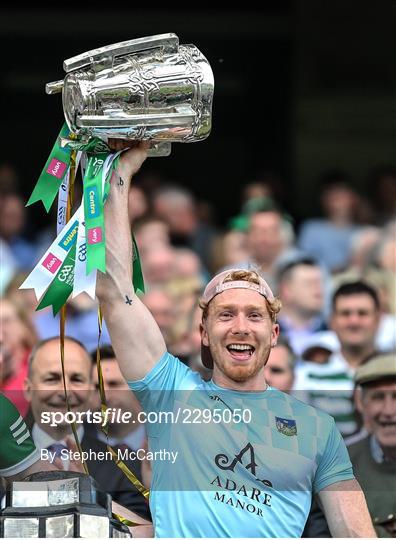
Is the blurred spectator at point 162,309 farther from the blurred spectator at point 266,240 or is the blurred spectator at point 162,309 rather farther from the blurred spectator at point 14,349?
the blurred spectator at point 266,240

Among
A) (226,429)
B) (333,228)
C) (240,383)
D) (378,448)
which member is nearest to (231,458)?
(226,429)

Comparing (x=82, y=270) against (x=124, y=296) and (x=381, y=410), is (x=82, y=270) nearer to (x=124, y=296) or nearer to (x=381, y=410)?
(x=124, y=296)

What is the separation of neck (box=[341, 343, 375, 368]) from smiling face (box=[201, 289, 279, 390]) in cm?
252

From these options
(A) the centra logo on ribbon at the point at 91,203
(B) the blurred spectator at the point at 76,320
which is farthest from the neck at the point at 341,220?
(A) the centra logo on ribbon at the point at 91,203

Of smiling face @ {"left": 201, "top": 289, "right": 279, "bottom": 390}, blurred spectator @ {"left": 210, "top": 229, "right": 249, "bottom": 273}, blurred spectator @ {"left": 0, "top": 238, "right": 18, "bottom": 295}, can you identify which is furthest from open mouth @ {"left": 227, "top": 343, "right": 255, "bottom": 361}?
blurred spectator @ {"left": 210, "top": 229, "right": 249, "bottom": 273}

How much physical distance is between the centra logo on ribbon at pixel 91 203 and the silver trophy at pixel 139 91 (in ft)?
0.58

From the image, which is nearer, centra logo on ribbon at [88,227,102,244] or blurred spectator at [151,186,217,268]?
centra logo on ribbon at [88,227,102,244]

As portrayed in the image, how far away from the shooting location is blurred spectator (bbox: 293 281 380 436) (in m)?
7.15

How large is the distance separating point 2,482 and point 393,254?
488 centimetres

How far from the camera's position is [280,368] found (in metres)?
6.48

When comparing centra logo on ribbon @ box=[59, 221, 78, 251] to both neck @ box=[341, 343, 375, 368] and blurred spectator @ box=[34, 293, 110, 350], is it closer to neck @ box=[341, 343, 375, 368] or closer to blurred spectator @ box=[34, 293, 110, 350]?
neck @ box=[341, 343, 375, 368]

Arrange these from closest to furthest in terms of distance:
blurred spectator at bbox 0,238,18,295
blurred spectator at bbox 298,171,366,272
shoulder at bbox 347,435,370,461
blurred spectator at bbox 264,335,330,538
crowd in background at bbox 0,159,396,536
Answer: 1. shoulder at bbox 347,435,370,461
2. blurred spectator at bbox 264,335,330,538
3. crowd in background at bbox 0,159,396,536
4. blurred spectator at bbox 0,238,18,295
5. blurred spectator at bbox 298,171,366,272

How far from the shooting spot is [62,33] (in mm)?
13469

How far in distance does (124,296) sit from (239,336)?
1.24 feet
